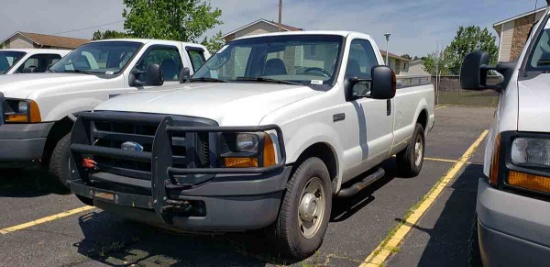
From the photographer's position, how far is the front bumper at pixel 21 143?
4867 mm

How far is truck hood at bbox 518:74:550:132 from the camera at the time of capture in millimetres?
2246

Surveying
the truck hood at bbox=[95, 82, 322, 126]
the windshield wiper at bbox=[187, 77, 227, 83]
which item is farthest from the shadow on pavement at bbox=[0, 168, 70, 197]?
the truck hood at bbox=[95, 82, 322, 126]

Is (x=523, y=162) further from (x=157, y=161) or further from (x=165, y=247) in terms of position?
(x=165, y=247)

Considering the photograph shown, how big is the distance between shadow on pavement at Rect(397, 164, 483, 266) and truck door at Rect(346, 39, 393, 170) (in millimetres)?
894

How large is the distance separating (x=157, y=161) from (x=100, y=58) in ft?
14.2

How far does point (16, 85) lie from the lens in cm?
510

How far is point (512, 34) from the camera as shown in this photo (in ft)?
101

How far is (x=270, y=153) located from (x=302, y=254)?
3.32ft

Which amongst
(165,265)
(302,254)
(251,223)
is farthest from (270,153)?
(165,265)

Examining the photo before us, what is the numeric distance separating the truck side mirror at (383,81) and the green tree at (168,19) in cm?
1636

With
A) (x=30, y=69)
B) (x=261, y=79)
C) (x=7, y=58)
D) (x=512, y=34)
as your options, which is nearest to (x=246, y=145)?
(x=261, y=79)

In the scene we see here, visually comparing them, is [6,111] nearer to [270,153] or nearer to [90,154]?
[90,154]

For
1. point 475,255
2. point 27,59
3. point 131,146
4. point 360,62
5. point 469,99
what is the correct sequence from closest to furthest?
point 475,255 < point 131,146 < point 360,62 < point 27,59 < point 469,99

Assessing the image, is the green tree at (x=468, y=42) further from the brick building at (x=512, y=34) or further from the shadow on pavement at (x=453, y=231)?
the shadow on pavement at (x=453, y=231)
